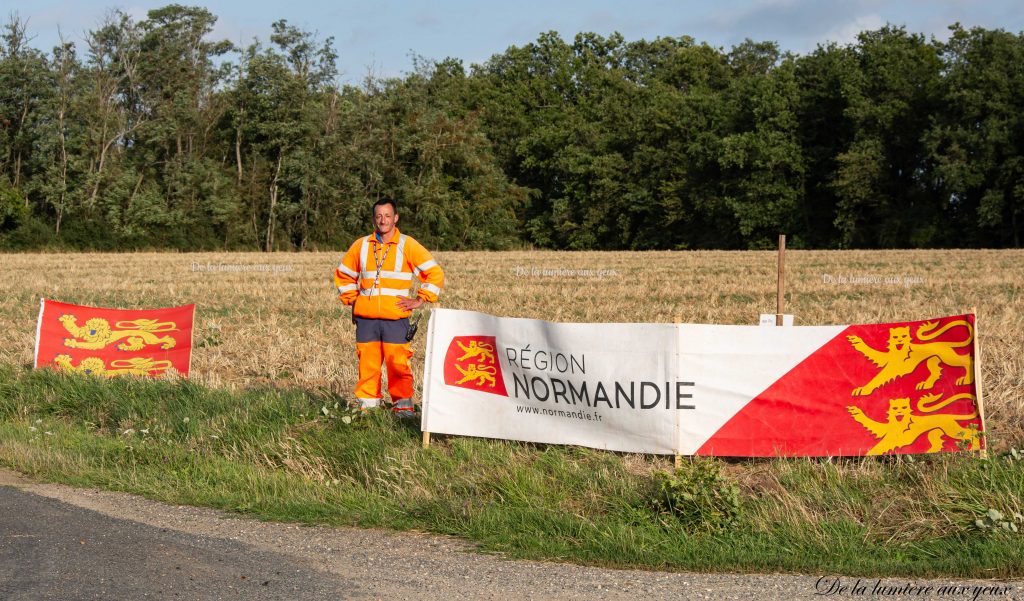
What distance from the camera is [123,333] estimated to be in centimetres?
1196

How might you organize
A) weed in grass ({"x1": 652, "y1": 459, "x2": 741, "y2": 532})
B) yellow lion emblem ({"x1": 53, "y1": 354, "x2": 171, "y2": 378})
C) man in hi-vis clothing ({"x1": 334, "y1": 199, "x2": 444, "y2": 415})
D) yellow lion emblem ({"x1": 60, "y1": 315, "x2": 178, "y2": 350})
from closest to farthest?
weed in grass ({"x1": 652, "y1": 459, "x2": 741, "y2": 532})
man in hi-vis clothing ({"x1": 334, "y1": 199, "x2": 444, "y2": 415})
yellow lion emblem ({"x1": 53, "y1": 354, "x2": 171, "y2": 378})
yellow lion emblem ({"x1": 60, "y1": 315, "x2": 178, "y2": 350})

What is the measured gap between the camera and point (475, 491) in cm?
703

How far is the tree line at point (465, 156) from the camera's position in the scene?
184 feet

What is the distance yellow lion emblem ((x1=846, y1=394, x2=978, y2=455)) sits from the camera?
711 centimetres

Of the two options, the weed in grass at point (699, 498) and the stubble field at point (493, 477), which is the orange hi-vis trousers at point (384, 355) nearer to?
the stubble field at point (493, 477)

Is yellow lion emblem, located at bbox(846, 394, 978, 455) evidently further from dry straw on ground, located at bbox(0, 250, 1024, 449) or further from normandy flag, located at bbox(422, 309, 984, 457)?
dry straw on ground, located at bbox(0, 250, 1024, 449)

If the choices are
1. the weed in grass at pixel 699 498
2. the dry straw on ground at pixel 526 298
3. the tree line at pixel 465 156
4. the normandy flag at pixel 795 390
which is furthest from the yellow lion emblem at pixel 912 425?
the tree line at pixel 465 156

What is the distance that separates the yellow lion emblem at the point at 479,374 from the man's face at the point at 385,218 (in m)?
1.46

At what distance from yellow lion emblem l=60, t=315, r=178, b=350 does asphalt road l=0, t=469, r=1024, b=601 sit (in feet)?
17.4

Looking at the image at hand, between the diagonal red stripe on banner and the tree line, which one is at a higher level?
the tree line

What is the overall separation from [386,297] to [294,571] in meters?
3.56

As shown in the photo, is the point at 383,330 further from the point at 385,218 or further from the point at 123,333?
the point at 123,333

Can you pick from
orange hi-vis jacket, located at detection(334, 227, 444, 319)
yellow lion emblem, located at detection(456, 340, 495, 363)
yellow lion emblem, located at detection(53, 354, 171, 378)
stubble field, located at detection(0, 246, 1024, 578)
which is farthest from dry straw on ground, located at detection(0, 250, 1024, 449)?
yellow lion emblem, located at detection(456, 340, 495, 363)

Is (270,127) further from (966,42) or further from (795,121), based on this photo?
(966,42)
